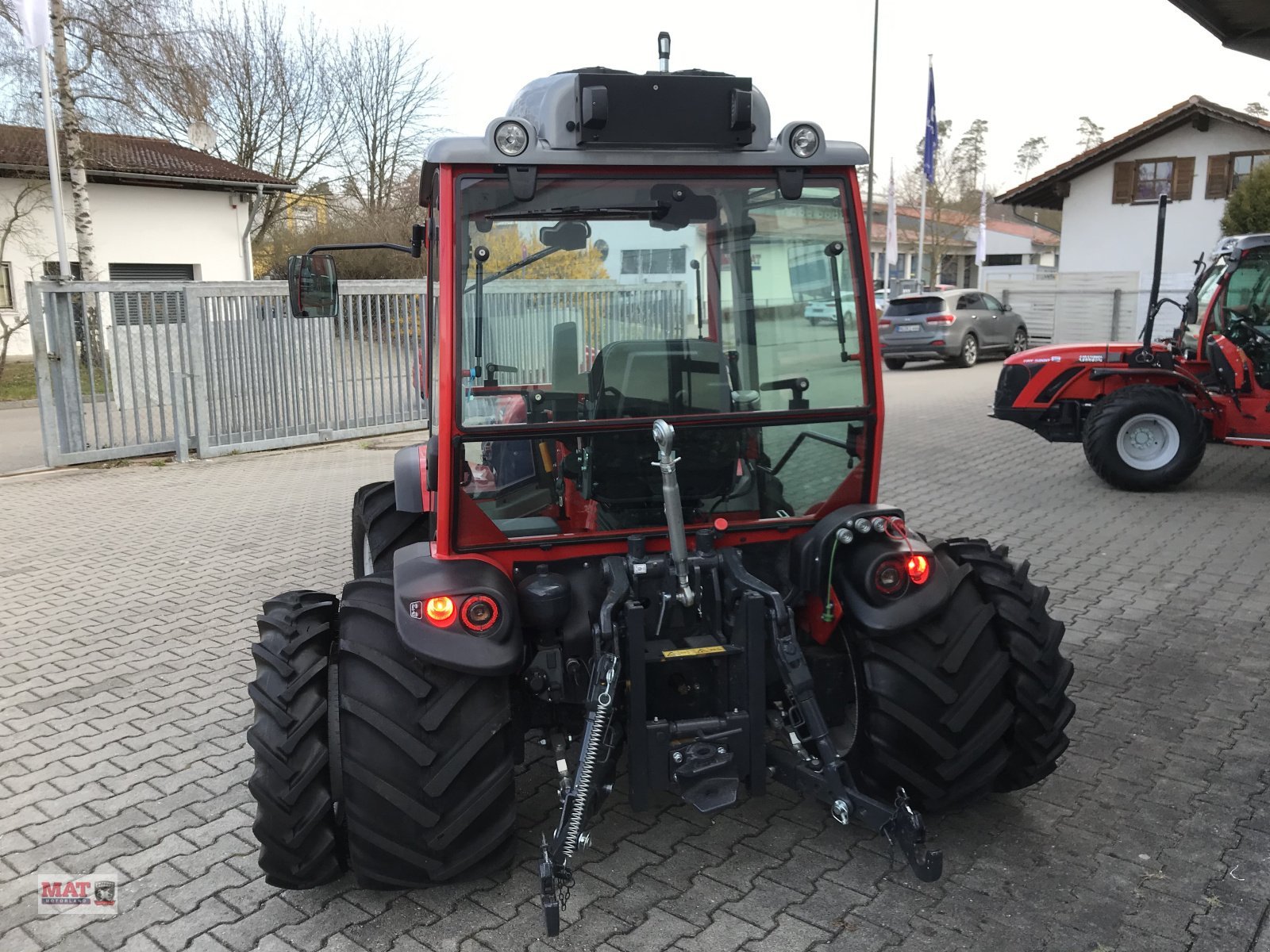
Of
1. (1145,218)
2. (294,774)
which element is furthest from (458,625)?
(1145,218)

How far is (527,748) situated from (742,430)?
158 cm

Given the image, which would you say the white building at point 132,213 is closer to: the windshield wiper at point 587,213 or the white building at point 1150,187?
the white building at point 1150,187

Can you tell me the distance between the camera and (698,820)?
146 inches

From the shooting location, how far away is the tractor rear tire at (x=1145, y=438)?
916 centimetres

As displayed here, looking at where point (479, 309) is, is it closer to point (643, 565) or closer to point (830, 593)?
point (643, 565)

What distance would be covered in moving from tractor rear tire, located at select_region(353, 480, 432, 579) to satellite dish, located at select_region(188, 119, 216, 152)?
23.6 meters

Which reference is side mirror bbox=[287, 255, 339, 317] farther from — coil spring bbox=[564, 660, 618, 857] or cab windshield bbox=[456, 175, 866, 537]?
coil spring bbox=[564, 660, 618, 857]

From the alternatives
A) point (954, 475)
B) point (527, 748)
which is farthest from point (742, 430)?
point (954, 475)

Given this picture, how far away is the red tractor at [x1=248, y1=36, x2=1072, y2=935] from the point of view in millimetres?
3053

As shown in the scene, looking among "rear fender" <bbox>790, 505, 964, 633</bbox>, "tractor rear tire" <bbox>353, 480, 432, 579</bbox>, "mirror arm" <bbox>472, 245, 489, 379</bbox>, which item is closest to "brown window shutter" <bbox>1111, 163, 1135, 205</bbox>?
"tractor rear tire" <bbox>353, 480, 432, 579</bbox>

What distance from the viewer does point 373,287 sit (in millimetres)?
13328

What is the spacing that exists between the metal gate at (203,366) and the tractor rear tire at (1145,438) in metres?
6.49

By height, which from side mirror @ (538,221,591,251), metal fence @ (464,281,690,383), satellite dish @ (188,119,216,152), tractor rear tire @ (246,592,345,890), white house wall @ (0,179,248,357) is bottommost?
tractor rear tire @ (246,592,345,890)

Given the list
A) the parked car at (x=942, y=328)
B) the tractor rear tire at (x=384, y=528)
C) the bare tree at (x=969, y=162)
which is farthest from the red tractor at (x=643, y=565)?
the bare tree at (x=969, y=162)
